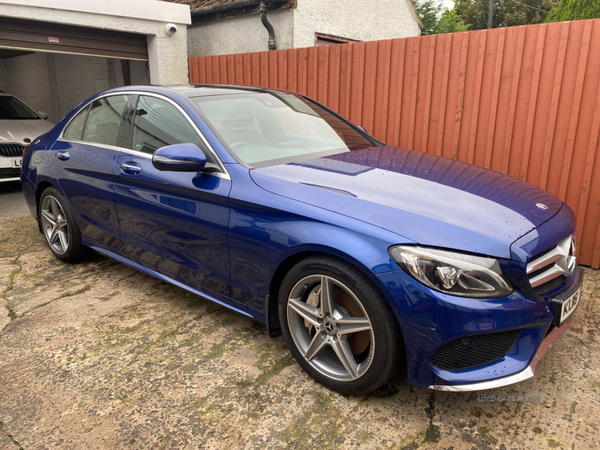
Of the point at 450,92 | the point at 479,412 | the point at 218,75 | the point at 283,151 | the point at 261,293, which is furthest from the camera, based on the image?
the point at 218,75

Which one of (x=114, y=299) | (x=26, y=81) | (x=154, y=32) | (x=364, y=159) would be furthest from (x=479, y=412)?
(x=26, y=81)

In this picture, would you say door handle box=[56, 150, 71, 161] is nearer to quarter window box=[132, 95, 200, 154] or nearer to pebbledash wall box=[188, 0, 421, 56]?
quarter window box=[132, 95, 200, 154]

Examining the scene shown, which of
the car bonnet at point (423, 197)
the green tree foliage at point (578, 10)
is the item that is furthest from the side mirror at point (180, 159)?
the green tree foliage at point (578, 10)

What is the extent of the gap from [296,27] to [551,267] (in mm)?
8315

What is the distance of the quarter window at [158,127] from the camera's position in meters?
3.01

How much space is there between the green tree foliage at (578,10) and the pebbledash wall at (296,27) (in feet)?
34.9

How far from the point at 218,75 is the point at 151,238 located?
4.98 meters

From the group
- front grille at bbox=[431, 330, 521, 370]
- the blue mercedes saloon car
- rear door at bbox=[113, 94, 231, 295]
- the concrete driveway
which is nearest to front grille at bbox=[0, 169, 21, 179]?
the blue mercedes saloon car

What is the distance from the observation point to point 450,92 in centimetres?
488

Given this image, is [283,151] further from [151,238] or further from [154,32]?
[154,32]

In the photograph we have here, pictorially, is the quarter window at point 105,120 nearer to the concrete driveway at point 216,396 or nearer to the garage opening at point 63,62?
the concrete driveway at point 216,396

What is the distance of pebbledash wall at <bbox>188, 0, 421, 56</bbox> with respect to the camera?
30.6 feet

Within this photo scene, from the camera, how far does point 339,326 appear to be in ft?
7.55

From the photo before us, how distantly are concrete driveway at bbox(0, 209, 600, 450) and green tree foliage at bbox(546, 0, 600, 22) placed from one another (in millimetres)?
19063
